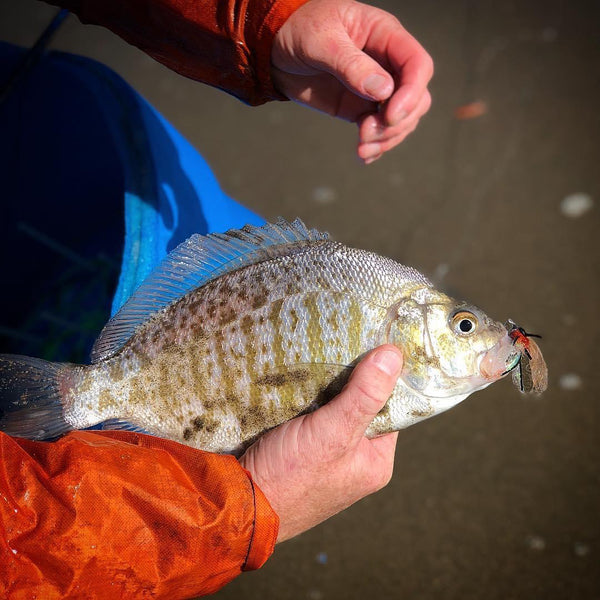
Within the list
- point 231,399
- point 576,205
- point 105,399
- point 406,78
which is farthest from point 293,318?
point 576,205

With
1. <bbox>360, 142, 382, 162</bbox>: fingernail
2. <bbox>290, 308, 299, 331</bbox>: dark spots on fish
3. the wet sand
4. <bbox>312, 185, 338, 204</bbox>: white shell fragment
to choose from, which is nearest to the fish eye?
<bbox>290, 308, 299, 331</bbox>: dark spots on fish

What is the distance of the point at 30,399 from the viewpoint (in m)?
1.23

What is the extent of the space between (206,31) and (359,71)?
403mm

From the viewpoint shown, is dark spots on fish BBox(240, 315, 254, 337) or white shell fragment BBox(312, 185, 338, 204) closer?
dark spots on fish BBox(240, 315, 254, 337)

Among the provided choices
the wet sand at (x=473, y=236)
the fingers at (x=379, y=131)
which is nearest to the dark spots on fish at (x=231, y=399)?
the fingers at (x=379, y=131)

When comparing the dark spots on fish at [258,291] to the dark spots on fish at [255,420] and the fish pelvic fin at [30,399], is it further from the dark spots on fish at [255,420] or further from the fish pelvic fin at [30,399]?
the fish pelvic fin at [30,399]

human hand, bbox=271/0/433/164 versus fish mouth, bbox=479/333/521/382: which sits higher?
human hand, bbox=271/0/433/164

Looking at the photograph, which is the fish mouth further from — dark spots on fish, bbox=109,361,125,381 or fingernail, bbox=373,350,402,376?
dark spots on fish, bbox=109,361,125,381

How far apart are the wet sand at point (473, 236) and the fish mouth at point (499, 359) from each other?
108 centimetres

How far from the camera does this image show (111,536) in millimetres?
950

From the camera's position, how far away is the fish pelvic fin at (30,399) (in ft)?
4.02

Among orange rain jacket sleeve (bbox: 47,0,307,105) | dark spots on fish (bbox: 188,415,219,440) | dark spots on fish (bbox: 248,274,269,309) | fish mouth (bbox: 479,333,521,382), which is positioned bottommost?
dark spots on fish (bbox: 188,415,219,440)

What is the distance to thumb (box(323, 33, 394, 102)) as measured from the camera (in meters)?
1.31

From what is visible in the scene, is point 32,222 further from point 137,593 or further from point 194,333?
point 137,593
